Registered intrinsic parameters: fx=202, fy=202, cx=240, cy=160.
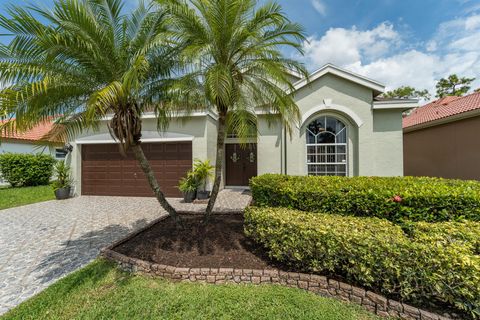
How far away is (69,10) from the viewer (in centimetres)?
366

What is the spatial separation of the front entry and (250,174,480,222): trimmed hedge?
6570mm

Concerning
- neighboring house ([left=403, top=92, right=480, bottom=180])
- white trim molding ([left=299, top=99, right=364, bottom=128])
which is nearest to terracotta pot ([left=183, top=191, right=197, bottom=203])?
white trim molding ([left=299, top=99, right=364, bottom=128])

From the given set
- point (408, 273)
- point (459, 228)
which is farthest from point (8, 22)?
point (459, 228)

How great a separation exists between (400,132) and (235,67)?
8.92m

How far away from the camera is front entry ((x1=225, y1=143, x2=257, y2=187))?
12195 millimetres

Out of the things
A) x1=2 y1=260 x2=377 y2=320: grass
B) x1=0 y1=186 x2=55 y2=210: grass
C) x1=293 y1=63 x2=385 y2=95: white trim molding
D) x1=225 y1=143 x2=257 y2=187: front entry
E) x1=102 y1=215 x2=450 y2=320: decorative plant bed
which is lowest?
x1=2 y1=260 x2=377 y2=320: grass

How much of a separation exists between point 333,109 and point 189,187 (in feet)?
25.6

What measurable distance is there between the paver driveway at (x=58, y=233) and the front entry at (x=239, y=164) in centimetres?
195

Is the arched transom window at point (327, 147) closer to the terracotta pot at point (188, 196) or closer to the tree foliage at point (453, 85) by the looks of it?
the terracotta pot at point (188, 196)

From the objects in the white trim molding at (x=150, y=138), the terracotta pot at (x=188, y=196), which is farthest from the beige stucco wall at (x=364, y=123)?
the white trim molding at (x=150, y=138)

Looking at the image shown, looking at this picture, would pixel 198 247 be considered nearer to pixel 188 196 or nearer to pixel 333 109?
pixel 188 196

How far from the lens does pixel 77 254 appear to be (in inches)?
192

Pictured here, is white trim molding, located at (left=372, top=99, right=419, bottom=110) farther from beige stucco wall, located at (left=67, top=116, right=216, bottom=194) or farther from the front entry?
beige stucco wall, located at (left=67, top=116, right=216, bottom=194)

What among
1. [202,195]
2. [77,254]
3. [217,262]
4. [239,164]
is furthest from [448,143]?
[77,254]
